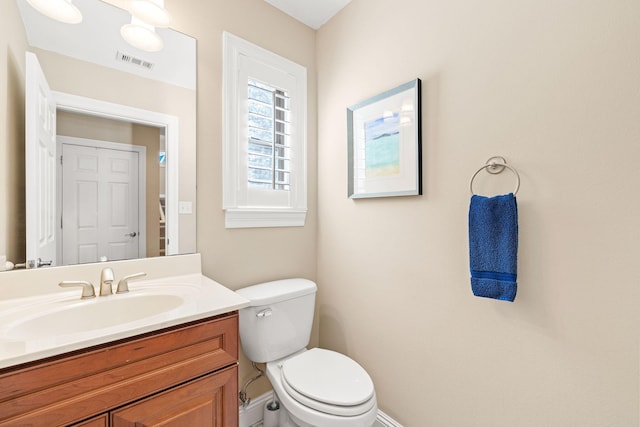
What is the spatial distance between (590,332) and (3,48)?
7.21ft

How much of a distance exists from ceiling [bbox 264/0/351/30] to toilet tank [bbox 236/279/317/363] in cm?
166

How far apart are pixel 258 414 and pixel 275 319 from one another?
2.17 ft

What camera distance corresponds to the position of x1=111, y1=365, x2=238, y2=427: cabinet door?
827 mm

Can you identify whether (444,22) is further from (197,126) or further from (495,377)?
Result: (495,377)

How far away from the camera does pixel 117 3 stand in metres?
1.23

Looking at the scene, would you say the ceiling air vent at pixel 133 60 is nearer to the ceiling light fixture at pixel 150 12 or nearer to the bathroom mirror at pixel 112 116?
the bathroom mirror at pixel 112 116

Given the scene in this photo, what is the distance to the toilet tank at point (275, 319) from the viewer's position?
1.37 m

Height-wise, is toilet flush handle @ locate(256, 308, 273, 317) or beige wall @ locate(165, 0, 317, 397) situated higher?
beige wall @ locate(165, 0, 317, 397)

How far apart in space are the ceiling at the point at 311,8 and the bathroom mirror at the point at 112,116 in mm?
670

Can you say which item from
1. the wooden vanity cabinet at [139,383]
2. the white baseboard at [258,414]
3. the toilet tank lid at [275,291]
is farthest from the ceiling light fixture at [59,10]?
the white baseboard at [258,414]

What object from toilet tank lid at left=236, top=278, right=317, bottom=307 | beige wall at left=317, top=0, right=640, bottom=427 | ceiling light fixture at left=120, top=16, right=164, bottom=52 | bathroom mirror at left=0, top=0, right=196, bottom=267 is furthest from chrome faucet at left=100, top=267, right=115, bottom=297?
beige wall at left=317, top=0, right=640, bottom=427

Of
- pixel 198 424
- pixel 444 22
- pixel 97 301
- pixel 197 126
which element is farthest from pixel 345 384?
pixel 444 22

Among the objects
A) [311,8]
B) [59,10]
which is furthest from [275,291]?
[311,8]

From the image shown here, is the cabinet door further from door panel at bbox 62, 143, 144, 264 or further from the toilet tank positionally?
→ door panel at bbox 62, 143, 144, 264
